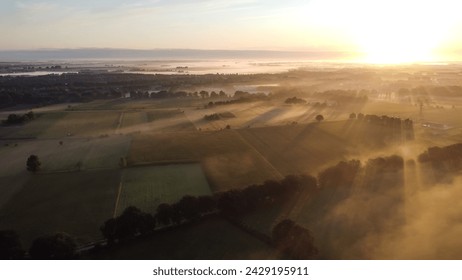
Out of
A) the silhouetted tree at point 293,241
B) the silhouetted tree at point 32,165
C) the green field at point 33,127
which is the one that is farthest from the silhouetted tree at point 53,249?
the green field at point 33,127

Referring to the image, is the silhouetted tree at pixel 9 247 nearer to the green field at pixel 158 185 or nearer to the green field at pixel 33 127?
the green field at pixel 158 185

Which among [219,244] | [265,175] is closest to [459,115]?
[265,175]

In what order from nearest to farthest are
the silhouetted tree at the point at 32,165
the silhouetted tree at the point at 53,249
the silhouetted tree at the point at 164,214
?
1. the silhouetted tree at the point at 53,249
2. the silhouetted tree at the point at 164,214
3. the silhouetted tree at the point at 32,165

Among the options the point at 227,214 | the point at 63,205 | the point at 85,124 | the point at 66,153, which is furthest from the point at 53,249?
the point at 85,124

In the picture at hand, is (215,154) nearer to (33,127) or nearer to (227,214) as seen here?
(227,214)

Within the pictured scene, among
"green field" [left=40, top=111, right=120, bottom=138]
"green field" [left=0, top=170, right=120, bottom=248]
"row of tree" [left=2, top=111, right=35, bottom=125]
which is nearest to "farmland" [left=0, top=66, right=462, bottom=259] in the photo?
"green field" [left=0, top=170, right=120, bottom=248]

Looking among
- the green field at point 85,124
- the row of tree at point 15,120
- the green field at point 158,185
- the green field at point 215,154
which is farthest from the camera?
the row of tree at point 15,120

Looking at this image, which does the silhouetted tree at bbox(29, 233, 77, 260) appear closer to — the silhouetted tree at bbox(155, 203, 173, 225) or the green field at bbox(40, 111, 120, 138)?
the silhouetted tree at bbox(155, 203, 173, 225)

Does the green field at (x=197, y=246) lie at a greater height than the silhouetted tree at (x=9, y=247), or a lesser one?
lesser
